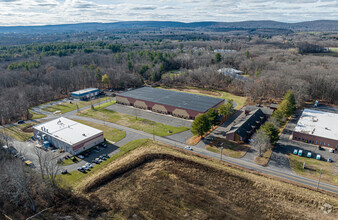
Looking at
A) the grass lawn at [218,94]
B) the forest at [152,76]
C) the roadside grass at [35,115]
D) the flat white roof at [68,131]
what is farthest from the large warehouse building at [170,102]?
the roadside grass at [35,115]

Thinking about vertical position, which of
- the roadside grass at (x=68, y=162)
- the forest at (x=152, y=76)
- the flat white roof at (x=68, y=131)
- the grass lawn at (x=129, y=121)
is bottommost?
the roadside grass at (x=68, y=162)

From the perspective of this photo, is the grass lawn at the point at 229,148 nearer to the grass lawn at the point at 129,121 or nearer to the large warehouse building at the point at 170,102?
the grass lawn at the point at 129,121

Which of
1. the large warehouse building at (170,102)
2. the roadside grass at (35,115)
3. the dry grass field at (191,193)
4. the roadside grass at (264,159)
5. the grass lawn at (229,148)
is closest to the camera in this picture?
the dry grass field at (191,193)

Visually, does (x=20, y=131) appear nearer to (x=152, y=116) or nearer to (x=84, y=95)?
(x=84, y=95)

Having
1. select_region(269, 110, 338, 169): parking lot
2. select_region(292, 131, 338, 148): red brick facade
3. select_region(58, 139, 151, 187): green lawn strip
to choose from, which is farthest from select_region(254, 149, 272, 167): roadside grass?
select_region(58, 139, 151, 187): green lawn strip

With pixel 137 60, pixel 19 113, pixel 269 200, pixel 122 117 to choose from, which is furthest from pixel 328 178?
pixel 137 60

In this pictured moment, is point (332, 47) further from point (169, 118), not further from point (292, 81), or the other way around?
point (169, 118)

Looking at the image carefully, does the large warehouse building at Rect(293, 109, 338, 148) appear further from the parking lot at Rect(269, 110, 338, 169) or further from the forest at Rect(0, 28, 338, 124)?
the forest at Rect(0, 28, 338, 124)
